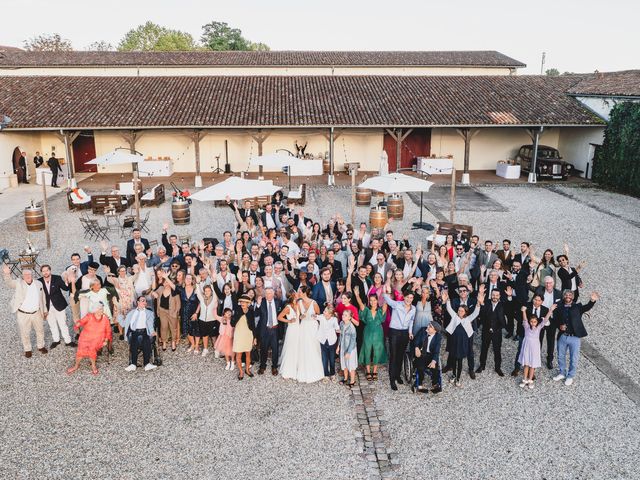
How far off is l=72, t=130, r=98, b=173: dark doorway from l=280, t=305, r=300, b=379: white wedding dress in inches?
884

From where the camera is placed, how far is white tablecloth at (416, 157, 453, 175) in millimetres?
26000

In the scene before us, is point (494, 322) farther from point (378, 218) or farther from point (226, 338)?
point (378, 218)

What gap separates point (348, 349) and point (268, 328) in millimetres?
1209

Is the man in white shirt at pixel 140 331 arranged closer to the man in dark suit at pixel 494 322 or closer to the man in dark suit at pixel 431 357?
the man in dark suit at pixel 431 357

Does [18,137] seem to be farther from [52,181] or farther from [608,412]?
[608,412]

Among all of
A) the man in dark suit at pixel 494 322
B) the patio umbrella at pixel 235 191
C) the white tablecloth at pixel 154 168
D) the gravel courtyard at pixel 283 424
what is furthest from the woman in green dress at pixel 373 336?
the white tablecloth at pixel 154 168

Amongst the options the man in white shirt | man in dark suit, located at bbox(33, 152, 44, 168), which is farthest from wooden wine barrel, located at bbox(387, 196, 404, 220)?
man in dark suit, located at bbox(33, 152, 44, 168)

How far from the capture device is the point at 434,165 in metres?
26.1

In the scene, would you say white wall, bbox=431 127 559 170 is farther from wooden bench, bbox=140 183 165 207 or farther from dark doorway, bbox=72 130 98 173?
dark doorway, bbox=72 130 98 173

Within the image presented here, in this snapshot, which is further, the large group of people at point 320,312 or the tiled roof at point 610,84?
the tiled roof at point 610,84

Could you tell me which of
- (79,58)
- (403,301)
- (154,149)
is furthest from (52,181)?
(403,301)

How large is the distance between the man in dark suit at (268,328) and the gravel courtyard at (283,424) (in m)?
0.26

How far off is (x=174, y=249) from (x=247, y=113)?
1467cm

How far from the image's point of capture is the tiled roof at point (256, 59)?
99.3 feet
